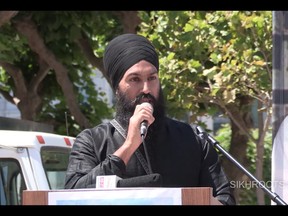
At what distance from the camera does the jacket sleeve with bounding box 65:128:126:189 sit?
3240mm

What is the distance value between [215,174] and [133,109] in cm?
45

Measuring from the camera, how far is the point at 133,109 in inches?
139

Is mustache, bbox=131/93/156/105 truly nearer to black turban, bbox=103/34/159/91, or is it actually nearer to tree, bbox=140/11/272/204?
black turban, bbox=103/34/159/91

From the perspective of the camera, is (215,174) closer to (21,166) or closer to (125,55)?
(125,55)

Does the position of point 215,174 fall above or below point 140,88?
below

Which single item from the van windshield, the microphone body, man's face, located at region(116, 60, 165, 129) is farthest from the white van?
the microphone body

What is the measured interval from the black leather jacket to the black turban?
25cm

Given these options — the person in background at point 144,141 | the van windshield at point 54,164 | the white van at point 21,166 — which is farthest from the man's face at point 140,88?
the van windshield at point 54,164

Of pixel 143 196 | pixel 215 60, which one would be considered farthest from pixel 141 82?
pixel 215 60

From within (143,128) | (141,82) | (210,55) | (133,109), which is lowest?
(143,128)

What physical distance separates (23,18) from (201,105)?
286 cm

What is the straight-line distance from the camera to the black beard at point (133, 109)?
138 inches

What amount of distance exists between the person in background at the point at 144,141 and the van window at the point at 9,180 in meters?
2.46
